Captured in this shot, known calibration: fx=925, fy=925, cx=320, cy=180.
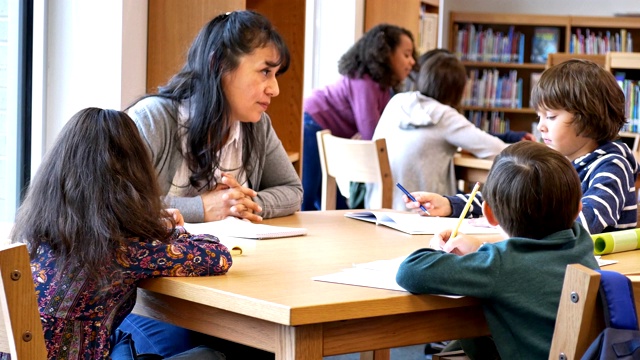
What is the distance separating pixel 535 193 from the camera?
152 cm

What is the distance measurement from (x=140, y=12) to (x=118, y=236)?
4.82 feet

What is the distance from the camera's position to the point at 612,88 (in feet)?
7.11

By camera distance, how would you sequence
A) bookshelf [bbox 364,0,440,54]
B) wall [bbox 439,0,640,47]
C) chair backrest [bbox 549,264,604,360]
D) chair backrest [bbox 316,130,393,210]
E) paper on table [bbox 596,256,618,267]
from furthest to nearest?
wall [bbox 439,0,640,47] < bookshelf [bbox 364,0,440,54] < chair backrest [bbox 316,130,393,210] < paper on table [bbox 596,256,618,267] < chair backrest [bbox 549,264,604,360]

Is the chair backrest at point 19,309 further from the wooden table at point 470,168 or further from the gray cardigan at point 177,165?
the wooden table at point 470,168

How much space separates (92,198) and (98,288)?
15cm

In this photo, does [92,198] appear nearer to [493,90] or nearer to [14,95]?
[14,95]

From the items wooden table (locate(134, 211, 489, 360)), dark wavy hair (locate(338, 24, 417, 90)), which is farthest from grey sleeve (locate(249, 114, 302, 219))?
dark wavy hair (locate(338, 24, 417, 90))

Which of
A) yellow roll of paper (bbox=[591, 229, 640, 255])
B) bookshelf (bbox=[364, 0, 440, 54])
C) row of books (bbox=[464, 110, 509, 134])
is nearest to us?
yellow roll of paper (bbox=[591, 229, 640, 255])

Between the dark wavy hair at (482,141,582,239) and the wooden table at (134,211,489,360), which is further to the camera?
the dark wavy hair at (482,141,582,239)

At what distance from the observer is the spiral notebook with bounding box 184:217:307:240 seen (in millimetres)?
1925

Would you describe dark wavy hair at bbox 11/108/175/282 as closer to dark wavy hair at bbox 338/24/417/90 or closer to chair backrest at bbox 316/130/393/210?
chair backrest at bbox 316/130/393/210

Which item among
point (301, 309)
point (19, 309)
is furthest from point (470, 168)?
point (19, 309)

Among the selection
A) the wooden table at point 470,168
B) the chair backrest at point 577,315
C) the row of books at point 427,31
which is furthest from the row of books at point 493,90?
the chair backrest at point 577,315

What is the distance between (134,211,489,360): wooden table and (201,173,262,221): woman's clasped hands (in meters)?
0.38
